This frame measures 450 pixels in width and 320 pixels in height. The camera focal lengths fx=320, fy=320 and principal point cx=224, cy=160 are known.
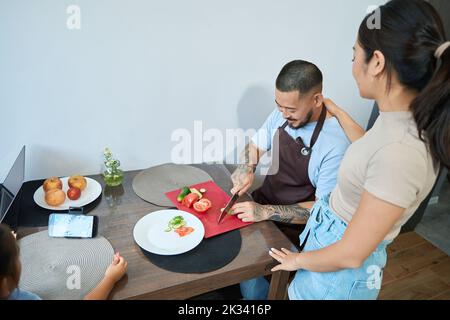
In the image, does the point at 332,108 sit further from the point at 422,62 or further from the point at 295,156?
the point at 422,62

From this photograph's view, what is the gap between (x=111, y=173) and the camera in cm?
124

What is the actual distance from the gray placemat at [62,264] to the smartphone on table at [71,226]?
16 millimetres

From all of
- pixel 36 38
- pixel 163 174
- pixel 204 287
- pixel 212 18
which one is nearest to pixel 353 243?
pixel 204 287

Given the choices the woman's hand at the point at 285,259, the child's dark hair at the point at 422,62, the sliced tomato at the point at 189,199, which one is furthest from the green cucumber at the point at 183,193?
the child's dark hair at the point at 422,62

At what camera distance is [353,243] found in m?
0.74

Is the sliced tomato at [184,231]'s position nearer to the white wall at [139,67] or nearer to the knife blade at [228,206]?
the knife blade at [228,206]

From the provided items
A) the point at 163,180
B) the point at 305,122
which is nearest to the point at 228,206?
the point at 163,180

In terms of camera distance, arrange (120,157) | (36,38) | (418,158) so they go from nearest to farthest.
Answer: (418,158) → (36,38) → (120,157)

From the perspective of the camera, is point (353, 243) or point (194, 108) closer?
point (353, 243)

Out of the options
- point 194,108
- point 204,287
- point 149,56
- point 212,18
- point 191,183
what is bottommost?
point 204,287

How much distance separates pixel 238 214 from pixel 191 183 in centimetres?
28

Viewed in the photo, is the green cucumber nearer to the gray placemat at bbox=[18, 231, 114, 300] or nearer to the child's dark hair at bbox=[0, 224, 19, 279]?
the gray placemat at bbox=[18, 231, 114, 300]

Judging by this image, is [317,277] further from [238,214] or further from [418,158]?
[418,158]

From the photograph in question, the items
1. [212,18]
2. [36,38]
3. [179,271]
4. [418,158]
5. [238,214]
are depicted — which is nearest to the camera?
[418,158]
